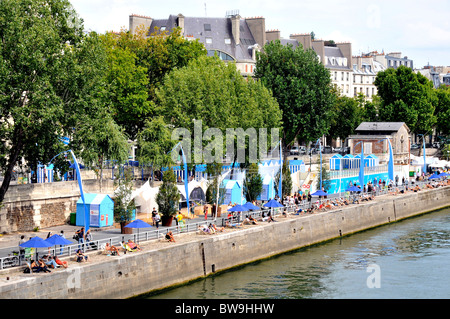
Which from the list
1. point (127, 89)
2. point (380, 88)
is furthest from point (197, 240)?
point (380, 88)

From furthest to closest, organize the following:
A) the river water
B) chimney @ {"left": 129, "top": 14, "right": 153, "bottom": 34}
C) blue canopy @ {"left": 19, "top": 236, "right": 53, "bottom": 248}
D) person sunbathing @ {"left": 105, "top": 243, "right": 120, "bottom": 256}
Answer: chimney @ {"left": 129, "top": 14, "right": 153, "bottom": 34}
the river water
person sunbathing @ {"left": 105, "top": 243, "right": 120, "bottom": 256}
blue canopy @ {"left": 19, "top": 236, "right": 53, "bottom": 248}

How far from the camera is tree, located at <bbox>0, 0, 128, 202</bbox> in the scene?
41.2 meters

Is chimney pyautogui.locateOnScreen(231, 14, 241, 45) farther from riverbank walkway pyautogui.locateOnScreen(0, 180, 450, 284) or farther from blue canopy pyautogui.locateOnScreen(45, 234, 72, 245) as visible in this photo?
blue canopy pyautogui.locateOnScreen(45, 234, 72, 245)

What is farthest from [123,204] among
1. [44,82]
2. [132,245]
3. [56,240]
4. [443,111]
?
[443,111]

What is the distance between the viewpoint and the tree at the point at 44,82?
41.2 m

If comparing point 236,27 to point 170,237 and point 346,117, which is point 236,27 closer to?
point 346,117

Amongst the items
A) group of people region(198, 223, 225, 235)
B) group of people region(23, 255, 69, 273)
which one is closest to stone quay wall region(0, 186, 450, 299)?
group of people region(23, 255, 69, 273)

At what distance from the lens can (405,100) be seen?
370 ft

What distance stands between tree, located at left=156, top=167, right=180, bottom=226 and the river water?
5.98m

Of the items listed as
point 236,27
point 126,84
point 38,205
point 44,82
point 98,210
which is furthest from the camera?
point 236,27

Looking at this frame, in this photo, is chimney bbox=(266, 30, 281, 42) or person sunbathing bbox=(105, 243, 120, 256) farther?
chimney bbox=(266, 30, 281, 42)

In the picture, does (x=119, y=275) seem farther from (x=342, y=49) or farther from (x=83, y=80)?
(x=342, y=49)

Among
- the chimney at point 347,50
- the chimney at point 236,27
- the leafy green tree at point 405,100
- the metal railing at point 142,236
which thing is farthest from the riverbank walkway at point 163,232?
the chimney at point 347,50

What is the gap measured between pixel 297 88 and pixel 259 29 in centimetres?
2958
